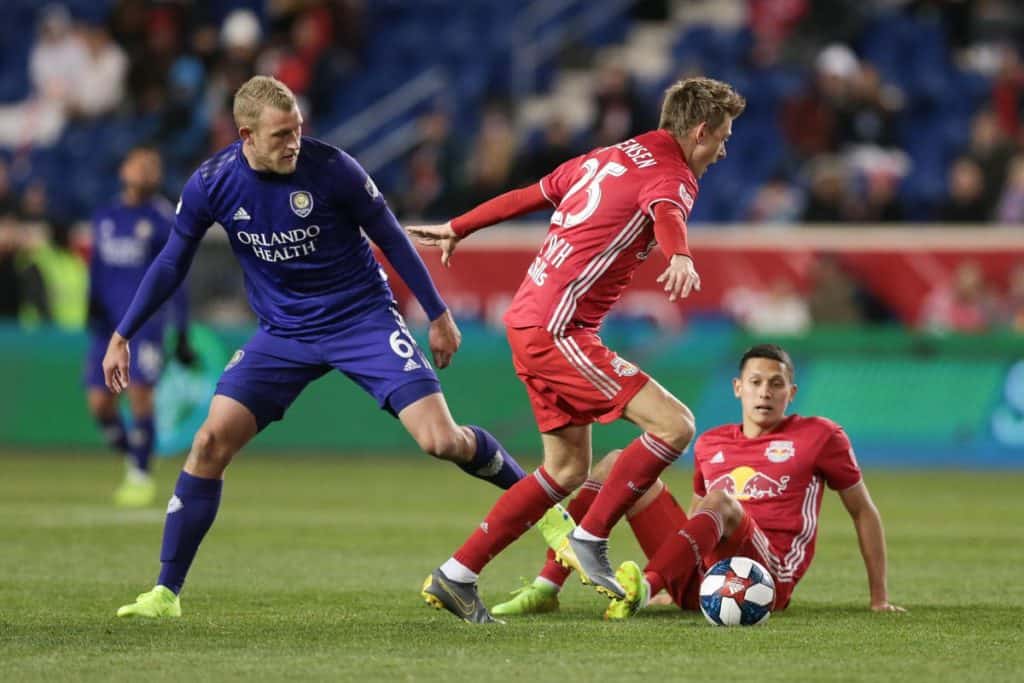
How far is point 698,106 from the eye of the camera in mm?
7309

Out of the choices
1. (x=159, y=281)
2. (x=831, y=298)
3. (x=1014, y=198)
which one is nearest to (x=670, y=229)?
(x=159, y=281)

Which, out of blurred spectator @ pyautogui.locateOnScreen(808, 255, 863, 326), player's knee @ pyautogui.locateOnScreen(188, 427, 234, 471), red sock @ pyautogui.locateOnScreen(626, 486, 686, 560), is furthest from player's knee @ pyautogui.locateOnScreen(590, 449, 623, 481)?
blurred spectator @ pyautogui.locateOnScreen(808, 255, 863, 326)

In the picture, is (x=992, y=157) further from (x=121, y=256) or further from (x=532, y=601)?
(x=532, y=601)

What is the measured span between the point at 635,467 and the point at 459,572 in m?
0.79

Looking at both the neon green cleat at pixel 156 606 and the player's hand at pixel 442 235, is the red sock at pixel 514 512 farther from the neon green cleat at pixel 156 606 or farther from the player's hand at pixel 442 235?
the neon green cleat at pixel 156 606

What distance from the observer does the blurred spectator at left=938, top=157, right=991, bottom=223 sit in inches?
759

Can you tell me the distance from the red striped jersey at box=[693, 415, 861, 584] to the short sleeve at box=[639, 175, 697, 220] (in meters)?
1.23

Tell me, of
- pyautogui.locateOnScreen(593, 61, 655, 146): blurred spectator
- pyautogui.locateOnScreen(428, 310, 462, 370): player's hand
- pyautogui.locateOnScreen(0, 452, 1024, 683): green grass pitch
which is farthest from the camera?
pyautogui.locateOnScreen(593, 61, 655, 146): blurred spectator

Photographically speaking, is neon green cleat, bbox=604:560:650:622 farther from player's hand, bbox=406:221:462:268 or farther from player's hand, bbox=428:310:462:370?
player's hand, bbox=406:221:462:268

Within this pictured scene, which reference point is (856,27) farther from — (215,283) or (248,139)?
(248,139)

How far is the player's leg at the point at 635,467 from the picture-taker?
23.4 ft

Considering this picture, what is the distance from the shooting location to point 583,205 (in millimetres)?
7387

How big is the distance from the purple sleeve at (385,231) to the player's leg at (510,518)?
731 millimetres

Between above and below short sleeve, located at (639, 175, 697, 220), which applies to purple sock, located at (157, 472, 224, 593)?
below
